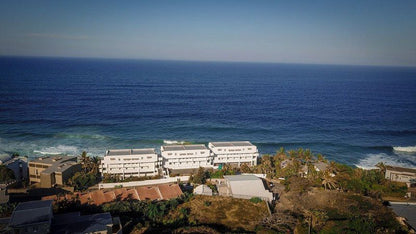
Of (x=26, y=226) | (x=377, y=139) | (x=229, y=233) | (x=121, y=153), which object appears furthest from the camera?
(x=377, y=139)

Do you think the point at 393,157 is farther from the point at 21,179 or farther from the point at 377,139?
the point at 21,179

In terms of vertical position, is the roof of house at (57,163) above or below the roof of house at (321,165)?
above

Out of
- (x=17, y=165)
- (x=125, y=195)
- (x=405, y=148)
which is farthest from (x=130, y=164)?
(x=405, y=148)

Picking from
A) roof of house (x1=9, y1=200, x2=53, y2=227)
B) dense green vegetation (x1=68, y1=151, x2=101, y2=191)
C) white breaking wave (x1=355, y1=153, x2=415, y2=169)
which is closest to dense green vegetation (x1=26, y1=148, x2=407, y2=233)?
dense green vegetation (x1=68, y1=151, x2=101, y2=191)

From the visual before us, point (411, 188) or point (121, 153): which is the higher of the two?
point (121, 153)

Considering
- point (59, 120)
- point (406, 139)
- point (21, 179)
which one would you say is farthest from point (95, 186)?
point (406, 139)

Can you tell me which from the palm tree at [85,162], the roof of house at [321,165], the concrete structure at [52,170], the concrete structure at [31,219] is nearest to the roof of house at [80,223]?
the concrete structure at [31,219]

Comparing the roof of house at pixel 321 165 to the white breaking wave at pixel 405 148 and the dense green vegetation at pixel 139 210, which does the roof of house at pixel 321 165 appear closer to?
the dense green vegetation at pixel 139 210
